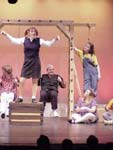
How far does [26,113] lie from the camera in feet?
22.4

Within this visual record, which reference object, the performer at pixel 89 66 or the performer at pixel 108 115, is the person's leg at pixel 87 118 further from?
the performer at pixel 89 66

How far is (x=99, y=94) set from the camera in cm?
861

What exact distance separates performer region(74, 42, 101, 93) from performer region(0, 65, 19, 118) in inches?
46.0

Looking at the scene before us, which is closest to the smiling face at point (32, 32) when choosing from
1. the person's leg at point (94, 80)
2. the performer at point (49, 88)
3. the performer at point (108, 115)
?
the performer at point (49, 88)

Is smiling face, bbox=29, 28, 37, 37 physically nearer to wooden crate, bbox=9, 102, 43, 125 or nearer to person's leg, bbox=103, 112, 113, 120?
wooden crate, bbox=9, 102, 43, 125

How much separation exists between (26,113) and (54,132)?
1192mm

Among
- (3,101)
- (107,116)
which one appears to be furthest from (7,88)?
(107,116)

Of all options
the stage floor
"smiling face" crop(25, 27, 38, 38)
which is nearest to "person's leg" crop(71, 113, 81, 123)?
the stage floor

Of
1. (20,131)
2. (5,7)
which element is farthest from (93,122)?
(5,7)

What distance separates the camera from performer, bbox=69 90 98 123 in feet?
23.1

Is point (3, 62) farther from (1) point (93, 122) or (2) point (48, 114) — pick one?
(1) point (93, 122)

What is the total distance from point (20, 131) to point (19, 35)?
3.00 m

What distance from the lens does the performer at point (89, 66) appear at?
7695 millimetres

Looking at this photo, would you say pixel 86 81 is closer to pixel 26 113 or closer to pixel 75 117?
pixel 75 117
